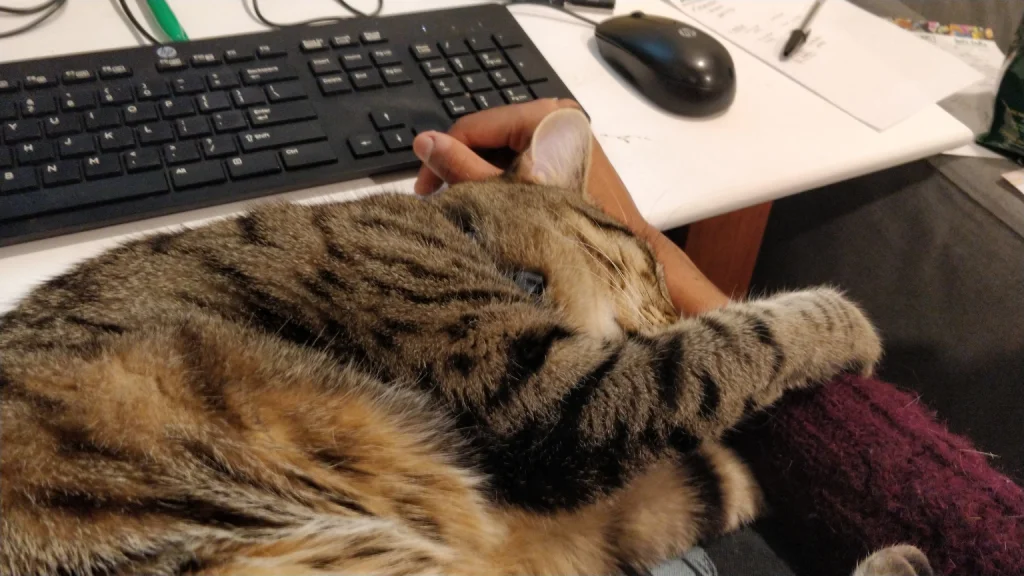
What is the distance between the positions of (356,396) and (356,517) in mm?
108

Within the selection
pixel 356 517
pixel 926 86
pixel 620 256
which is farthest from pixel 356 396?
pixel 926 86

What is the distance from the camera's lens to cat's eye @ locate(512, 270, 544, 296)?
2.58ft

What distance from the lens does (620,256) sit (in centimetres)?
89

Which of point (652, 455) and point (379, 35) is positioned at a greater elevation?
point (379, 35)

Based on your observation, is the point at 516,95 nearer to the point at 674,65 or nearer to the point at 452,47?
the point at 452,47

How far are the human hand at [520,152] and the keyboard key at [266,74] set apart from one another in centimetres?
21

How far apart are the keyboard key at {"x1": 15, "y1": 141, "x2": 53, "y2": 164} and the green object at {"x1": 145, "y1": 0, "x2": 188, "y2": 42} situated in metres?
0.30

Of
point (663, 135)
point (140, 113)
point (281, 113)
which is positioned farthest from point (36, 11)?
point (663, 135)

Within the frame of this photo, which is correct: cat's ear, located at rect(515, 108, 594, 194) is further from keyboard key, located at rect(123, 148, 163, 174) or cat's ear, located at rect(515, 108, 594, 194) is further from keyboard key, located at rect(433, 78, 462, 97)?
keyboard key, located at rect(123, 148, 163, 174)

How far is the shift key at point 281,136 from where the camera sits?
2.61 feet

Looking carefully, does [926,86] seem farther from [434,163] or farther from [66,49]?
[66,49]

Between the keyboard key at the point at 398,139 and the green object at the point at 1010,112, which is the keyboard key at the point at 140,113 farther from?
the green object at the point at 1010,112

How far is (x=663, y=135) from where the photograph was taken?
93 centimetres

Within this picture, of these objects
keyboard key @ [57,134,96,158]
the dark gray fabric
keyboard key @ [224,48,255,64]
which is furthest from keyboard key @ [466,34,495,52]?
the dark gray fabric
